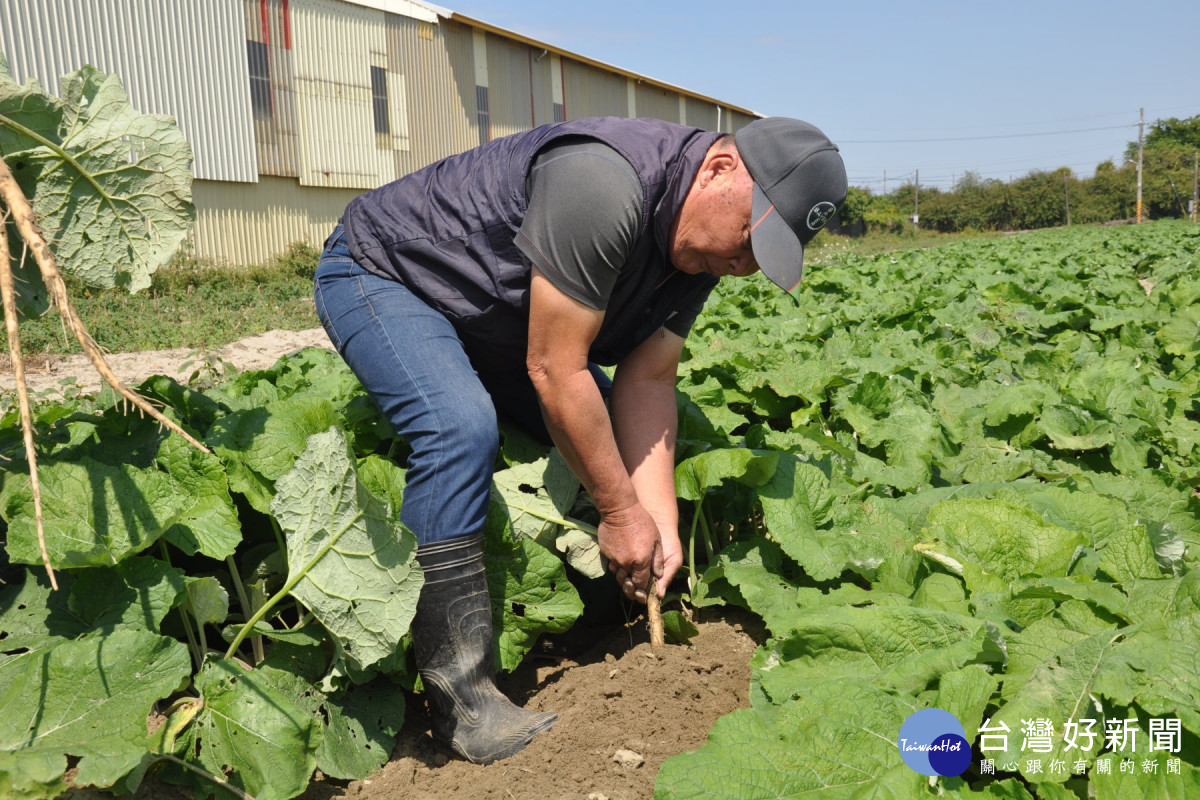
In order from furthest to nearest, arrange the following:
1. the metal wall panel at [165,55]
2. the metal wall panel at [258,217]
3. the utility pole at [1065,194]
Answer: the utility pole at [1065,194] → the metal wall panel at [258,217] → the metal wall panel at [165,55]

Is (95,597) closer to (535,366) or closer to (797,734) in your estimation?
(535,366)

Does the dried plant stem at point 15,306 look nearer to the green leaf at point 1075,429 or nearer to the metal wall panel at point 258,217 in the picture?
the green leaf at point 1075,429

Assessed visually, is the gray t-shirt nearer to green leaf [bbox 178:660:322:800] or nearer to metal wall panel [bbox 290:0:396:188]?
green leaf [bbox 178:660:322:800]

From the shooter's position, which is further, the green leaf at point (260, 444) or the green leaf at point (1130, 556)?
the green leaf at point (260, 444)

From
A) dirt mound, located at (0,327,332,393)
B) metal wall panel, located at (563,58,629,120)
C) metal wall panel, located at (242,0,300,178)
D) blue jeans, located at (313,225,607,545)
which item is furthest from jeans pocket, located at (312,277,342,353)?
metal wall panel, located at (563,58,629,120)

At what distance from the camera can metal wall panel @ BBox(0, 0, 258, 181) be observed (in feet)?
42.6

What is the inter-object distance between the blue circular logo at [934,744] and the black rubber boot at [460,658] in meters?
0.93

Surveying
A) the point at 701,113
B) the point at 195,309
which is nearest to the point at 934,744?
the point at 195,309

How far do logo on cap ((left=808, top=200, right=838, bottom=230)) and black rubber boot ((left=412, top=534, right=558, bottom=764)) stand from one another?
1173 millimetres

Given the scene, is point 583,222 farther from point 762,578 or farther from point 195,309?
point 195,309

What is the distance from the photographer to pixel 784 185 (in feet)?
7.29

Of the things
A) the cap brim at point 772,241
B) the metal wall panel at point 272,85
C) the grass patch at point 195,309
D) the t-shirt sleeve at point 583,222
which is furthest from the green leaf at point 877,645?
the metal wall panel at point 272,85

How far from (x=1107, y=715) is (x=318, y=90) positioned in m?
18.8

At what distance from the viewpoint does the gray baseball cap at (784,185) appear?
2.22 metres
